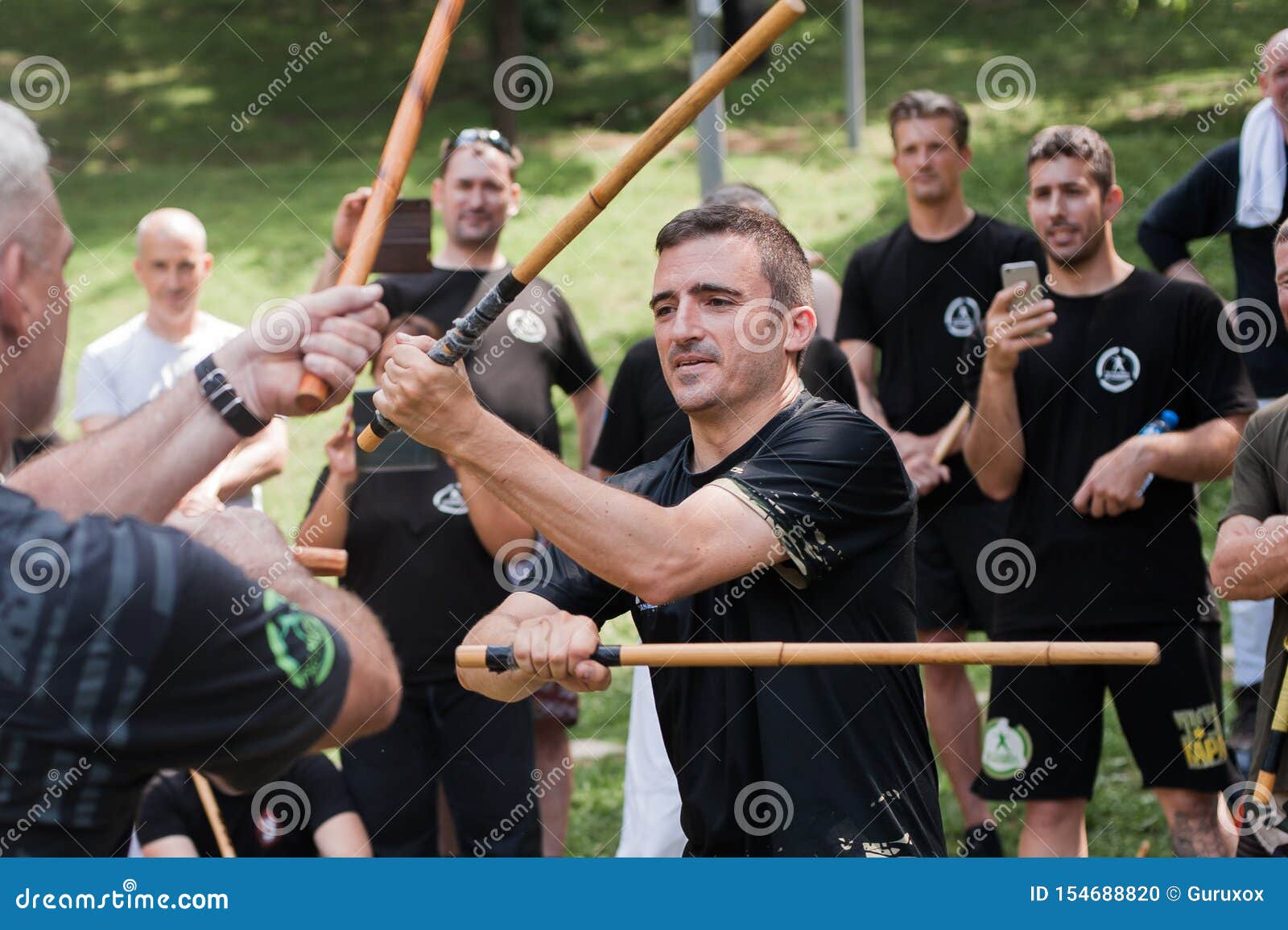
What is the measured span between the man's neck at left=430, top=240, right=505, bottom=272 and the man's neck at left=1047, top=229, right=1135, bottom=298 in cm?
196

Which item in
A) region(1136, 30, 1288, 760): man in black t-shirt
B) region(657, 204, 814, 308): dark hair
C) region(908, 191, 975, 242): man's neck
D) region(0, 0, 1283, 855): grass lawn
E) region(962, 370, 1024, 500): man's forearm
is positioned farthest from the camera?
region(0, 0, 1283, 855): grass lawn

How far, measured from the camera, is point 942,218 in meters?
5.78

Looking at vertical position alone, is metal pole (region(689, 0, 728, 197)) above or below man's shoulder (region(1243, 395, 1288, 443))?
above

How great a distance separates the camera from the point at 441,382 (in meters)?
3.19

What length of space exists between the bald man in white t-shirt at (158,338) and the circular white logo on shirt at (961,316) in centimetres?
245

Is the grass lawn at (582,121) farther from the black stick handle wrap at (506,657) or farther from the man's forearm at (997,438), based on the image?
the black stick handle wrap at (506,657)

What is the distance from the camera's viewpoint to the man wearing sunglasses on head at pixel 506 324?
5.30 metres

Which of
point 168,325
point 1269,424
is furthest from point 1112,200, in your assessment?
point 168,325

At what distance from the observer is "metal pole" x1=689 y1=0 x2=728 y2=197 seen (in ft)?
19.8

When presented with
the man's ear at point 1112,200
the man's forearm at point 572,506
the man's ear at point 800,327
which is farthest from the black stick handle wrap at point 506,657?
the man's ear at point 1112,200

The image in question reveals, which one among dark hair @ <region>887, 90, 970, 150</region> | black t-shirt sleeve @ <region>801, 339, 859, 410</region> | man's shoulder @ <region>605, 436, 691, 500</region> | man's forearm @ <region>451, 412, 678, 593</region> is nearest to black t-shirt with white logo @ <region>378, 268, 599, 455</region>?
black t-shirt sleeve @ <region>801, 339, 859, 410</region>

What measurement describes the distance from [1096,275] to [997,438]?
62 cm

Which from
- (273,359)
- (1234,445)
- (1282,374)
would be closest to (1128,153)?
(1282,374)

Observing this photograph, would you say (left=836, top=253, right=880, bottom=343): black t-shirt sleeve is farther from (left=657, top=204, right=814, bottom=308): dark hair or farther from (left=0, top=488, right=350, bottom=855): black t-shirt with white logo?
(left=0, top=488, right=350, bottom=855): black t-shirt with white logo
